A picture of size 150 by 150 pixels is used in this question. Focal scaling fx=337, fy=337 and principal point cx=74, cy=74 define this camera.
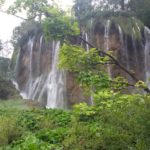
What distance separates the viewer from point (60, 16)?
7828mm

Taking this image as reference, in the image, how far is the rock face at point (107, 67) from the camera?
23.3m

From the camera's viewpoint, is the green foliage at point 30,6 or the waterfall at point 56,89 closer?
the green foliage at point 30,6

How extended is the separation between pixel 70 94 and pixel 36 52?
6.09 metres

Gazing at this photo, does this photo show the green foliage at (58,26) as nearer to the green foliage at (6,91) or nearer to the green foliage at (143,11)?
the green foliage at (6,91)

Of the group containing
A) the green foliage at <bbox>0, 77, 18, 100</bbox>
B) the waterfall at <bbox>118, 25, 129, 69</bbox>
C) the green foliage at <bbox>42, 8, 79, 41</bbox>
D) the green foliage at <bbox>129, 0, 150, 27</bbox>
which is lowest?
the green foliage at <bbox>0, 77, 18, 100</bbox>

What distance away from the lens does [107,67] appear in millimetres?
22031

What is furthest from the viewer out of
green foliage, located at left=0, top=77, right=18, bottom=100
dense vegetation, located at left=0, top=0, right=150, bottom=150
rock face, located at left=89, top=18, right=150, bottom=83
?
Answer: green foliage, located at left=0, top=77, right=18, bottom=100

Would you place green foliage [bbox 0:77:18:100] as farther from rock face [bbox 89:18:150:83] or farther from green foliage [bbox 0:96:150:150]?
green foliage [bbox 0:96:150:150]

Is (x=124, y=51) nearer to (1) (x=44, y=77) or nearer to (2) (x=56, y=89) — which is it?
(2) (x=56, y=89)

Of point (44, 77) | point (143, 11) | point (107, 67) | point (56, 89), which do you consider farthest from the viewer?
point (143, 11)

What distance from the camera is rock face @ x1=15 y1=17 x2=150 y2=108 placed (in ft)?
76.6

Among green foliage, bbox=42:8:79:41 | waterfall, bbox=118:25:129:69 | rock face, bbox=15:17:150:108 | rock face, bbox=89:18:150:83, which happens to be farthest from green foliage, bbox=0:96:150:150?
rock face, bbox=89:18:150:83

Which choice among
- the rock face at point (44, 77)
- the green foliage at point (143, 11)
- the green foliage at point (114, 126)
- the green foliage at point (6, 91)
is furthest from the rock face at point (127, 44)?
the green foliage at point (114, 126)

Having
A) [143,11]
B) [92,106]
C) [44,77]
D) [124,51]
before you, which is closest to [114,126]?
[92,106]
